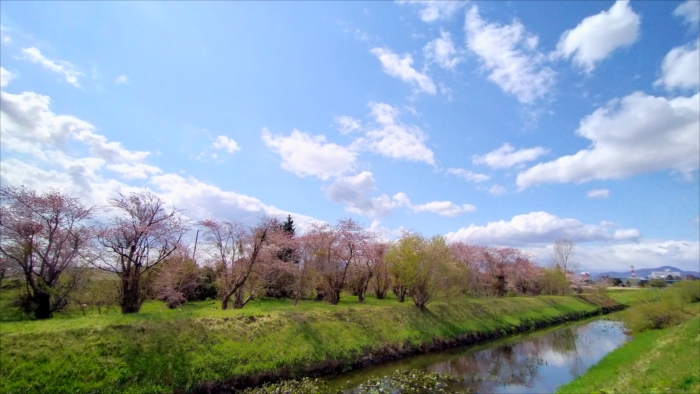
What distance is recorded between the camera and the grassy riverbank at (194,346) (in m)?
13.7

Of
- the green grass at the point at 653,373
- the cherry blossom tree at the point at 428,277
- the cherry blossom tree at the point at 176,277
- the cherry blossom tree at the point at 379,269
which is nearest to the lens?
the green grass at the point at 653,373

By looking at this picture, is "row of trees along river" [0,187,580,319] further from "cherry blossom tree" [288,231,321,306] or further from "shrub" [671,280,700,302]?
"shrub" [671,280,700,302]

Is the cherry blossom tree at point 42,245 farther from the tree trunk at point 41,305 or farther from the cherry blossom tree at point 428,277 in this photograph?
the cherry blossom tree at point 428,277

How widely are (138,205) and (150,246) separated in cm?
306

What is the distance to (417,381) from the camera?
62.4 feet

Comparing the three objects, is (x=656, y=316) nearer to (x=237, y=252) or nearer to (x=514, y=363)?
(x=514, y=363)

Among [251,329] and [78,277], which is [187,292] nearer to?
[78,277]

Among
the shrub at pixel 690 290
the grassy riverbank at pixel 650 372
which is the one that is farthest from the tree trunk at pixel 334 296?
the shrub at pixel 690 290

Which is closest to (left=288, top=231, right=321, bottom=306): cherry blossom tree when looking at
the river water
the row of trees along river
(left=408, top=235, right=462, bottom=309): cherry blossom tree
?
the row of trees along river

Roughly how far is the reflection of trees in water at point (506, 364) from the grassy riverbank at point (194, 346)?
3.93m

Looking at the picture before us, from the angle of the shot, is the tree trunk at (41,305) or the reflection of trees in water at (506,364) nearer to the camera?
the tree trunk at (41,305)

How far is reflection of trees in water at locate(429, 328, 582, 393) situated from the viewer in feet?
64.7

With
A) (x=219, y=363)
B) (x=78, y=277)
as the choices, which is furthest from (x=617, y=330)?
(x=78, y=277)

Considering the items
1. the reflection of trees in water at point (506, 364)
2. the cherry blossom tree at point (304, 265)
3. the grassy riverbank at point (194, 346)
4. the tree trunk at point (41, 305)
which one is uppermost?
the cherry blossom tree at point (304, 265)
